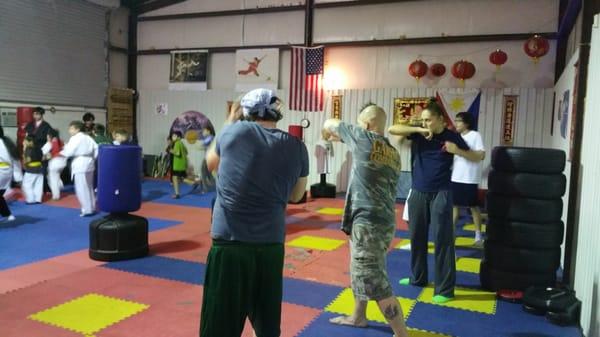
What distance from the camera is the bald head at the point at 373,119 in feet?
10.7

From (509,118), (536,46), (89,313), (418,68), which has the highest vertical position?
(536,46)

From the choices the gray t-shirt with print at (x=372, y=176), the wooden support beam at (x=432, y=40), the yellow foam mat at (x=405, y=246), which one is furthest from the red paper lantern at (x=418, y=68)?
the gray t-shirt with print at (x=372, y=176)

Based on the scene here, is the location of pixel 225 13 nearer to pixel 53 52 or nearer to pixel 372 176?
pixel 53 52

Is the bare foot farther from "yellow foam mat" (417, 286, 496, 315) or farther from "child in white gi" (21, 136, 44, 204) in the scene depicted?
"child in white gi" (21, 136, 44, 204)

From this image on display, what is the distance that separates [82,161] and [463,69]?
7.22 meters

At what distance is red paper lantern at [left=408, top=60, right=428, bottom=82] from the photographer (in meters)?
10.0

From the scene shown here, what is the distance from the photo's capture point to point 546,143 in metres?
9.38

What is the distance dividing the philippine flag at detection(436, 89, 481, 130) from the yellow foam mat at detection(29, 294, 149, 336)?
25.1 feet

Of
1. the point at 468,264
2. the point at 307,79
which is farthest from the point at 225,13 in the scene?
the point at 468,264

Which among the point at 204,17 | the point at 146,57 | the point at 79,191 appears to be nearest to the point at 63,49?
the point at 146,57

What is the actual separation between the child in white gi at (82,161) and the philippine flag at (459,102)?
678 centimetres

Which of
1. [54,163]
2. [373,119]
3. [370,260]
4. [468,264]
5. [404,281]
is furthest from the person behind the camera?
[54,163]

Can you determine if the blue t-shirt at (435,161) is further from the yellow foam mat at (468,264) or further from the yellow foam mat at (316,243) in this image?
the yellow foam mat at (316,243)

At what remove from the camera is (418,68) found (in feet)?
32.8
